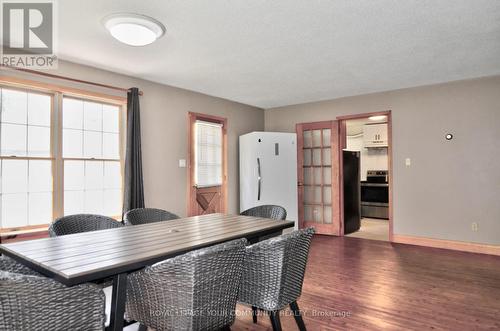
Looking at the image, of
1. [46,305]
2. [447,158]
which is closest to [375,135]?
[447,158]

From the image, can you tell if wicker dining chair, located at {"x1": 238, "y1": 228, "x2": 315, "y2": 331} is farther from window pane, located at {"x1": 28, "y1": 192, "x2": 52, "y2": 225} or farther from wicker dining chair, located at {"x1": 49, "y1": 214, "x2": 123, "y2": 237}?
window pane, located at {"x1": 28, "y1": 192, "x2": 52, "y2": 225}

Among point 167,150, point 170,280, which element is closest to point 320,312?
point 170,280

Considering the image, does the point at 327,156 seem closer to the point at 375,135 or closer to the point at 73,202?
the point at 375,135

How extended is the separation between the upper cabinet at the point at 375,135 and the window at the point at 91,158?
613cm

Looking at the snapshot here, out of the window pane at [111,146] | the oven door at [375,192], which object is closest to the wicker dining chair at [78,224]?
the window pane at [111,146]

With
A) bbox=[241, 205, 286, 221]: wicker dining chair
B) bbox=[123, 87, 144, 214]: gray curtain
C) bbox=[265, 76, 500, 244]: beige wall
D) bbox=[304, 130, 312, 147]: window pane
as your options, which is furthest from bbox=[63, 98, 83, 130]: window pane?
bbox=[265, 76, 500, 244]: beige wall

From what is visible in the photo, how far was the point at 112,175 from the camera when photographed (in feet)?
14.5

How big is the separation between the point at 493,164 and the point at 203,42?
171 inches

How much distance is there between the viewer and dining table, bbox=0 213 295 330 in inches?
59.9

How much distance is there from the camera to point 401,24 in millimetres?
2887

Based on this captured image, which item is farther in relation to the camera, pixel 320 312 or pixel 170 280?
pixel 320 312

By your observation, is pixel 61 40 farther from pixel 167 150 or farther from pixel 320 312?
pixel 320 312

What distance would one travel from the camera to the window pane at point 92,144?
4.13m

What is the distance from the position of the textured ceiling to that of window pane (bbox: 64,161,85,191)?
1.27 meters
